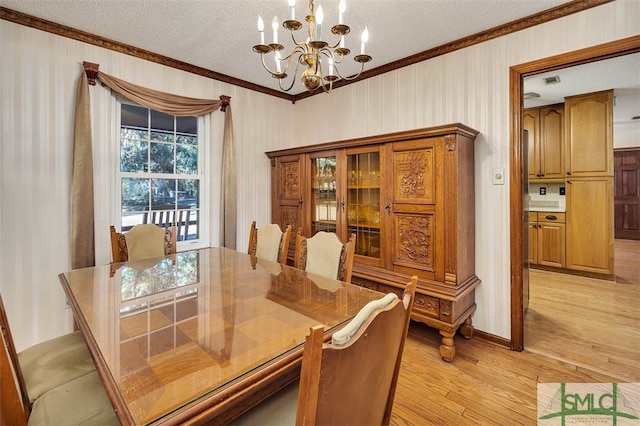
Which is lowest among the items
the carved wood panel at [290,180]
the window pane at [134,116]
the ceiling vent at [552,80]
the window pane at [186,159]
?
the carved wood panel at [290,180]

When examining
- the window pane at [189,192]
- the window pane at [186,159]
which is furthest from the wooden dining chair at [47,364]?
the window pane at [186,159]

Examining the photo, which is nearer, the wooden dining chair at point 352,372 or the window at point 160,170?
the wooden dining chair at point 352,372

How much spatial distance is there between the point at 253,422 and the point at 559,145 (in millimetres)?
5748

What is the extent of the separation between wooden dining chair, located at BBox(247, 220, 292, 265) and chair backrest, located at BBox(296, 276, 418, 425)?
5.05 feet

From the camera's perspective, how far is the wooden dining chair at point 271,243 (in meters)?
2.46

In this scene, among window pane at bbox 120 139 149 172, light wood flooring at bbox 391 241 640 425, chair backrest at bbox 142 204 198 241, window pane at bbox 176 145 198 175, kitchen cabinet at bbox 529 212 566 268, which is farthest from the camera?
kitchen cabinet at bbox 529 212 566 268

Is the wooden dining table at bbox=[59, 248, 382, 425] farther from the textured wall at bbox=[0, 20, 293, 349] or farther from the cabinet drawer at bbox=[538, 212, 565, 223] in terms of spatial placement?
the cabinet drawer at bbox=[538, 212, 565, 223]

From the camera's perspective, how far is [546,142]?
498 cm

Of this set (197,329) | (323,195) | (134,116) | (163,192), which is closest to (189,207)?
(163,192)

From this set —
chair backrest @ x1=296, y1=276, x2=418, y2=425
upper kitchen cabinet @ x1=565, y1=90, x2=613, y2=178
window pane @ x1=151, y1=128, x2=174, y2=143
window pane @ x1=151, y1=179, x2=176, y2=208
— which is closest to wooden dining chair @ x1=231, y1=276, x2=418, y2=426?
chair backrest @ x1=296, y1=276, x2=418, y2=425

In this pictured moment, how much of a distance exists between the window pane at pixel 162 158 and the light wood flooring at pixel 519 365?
2890mm

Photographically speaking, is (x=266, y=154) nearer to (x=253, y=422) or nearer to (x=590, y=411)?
(x=253, y=422)

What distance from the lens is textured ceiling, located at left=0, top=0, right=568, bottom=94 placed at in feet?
7.39

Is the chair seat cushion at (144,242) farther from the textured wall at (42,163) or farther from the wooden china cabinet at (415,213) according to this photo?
the wooden china cabinet at (415,213)
